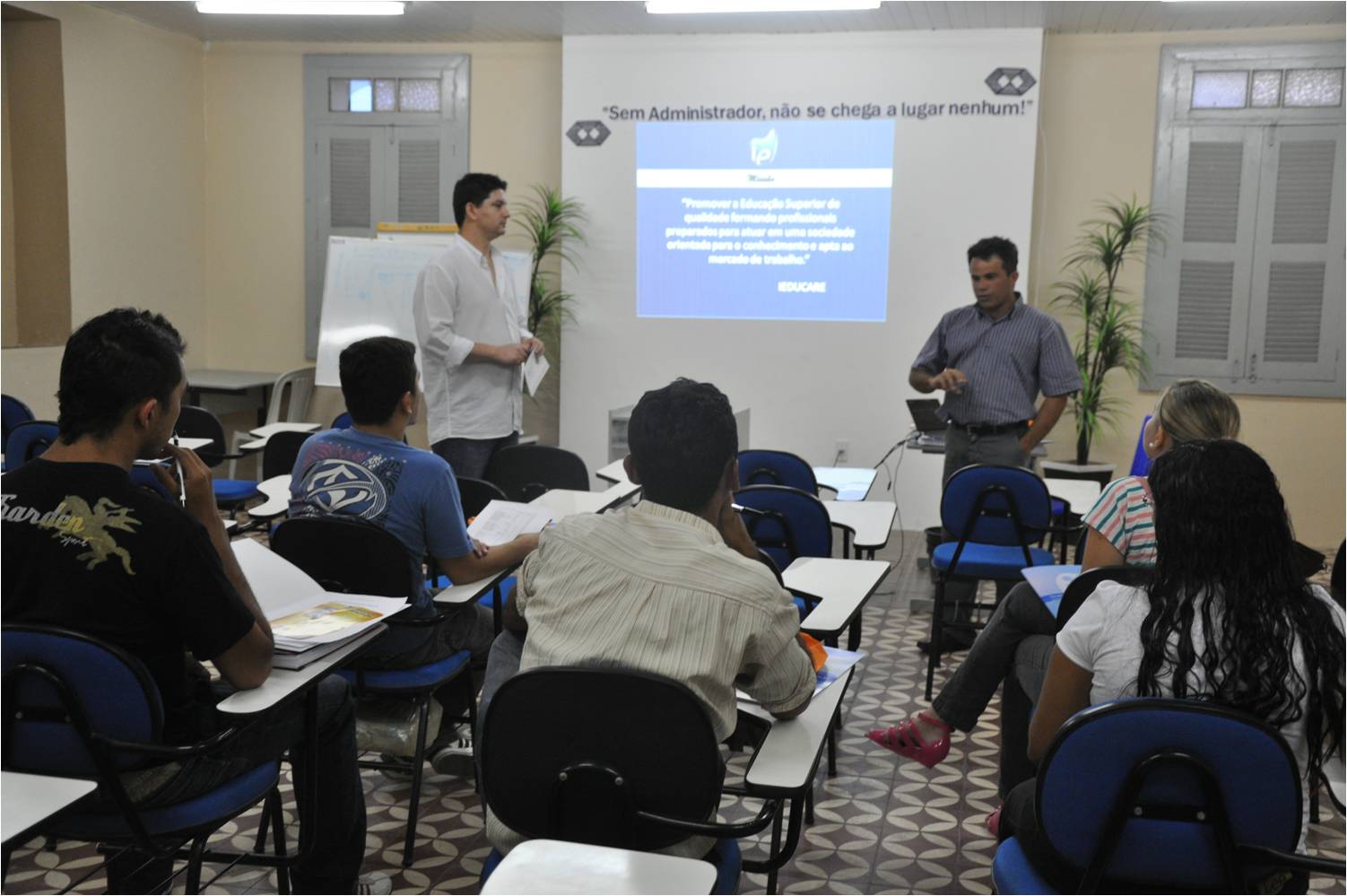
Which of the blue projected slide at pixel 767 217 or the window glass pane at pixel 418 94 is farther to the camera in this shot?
the window glass pane at pixel 418 94

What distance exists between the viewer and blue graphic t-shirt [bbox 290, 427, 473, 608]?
272 centimetres

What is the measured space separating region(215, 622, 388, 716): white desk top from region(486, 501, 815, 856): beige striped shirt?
1.46ft

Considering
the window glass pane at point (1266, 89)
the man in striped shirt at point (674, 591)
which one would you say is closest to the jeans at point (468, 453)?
the man in striped shirt at point (674, 591)

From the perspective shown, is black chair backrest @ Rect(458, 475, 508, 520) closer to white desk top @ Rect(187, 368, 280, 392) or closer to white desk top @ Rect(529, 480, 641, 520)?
white desk top @ Rect(529, 480, 641, 520)

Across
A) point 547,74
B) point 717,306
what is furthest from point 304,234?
point 717,306

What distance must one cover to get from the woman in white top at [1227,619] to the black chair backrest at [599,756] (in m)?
0.58

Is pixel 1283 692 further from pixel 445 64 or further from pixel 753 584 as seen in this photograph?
pixel 445 64

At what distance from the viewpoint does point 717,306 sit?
7.23m

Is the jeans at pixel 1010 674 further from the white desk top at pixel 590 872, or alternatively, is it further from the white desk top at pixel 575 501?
the white desk top at pixel 590 872

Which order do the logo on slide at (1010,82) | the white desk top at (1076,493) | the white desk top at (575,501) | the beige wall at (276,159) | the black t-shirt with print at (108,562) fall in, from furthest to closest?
1. the beige wall at (276,159)
2. the logo on slide at (1010,82)
3. the white desk top at (1076,493)
4. the white desk top at (575,501)
5. the black t-shirt with print at (108,562)

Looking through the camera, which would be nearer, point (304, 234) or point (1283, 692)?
point (1283, 692)

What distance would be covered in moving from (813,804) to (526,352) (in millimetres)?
2219

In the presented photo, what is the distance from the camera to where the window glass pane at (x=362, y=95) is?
25.3 feet

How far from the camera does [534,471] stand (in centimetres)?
412
